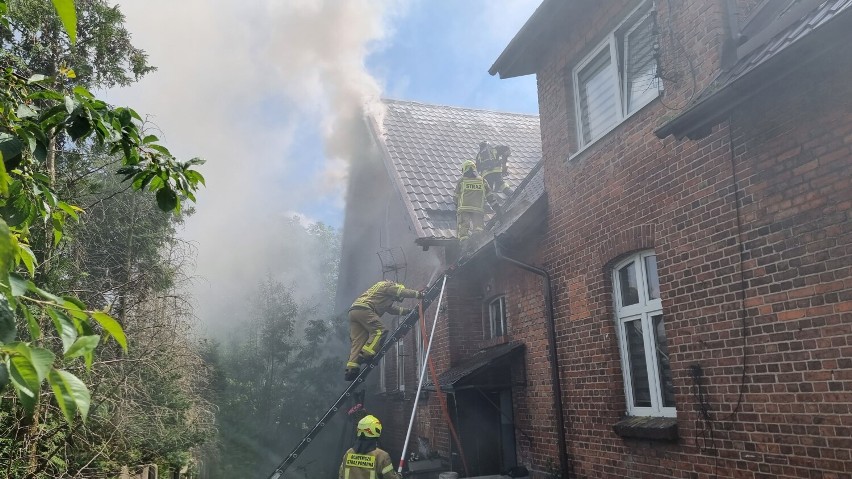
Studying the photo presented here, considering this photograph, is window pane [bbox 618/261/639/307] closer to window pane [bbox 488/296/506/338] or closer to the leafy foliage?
window pane [bbox 488/296/506/338]

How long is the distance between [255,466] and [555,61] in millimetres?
12783

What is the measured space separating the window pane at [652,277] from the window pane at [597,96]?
1713 mm

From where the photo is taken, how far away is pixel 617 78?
21.4 ft

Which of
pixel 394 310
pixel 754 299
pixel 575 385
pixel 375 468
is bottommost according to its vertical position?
pixel 375 468

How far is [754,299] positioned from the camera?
14.6 feet

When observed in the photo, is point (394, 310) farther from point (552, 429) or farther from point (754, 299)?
point (754, 299)

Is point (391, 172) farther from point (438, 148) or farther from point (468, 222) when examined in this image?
point (468, 222)

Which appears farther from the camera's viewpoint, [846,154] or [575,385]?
[575,385]

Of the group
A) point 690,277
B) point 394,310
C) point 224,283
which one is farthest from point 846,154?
point 224,283

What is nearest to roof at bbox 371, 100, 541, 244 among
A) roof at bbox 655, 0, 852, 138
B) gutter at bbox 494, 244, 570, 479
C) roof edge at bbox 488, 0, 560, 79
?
gutter at bbox 494, 244, 570, 479

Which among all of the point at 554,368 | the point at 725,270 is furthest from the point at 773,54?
the point at 554,368

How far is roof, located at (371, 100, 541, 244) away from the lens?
1096 centimetres

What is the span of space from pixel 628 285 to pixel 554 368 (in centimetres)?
150

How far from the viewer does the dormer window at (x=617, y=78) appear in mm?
6109
